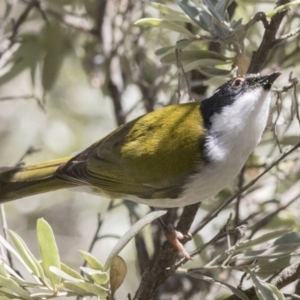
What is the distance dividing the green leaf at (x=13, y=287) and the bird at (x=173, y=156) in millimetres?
756

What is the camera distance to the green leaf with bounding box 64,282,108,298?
4.47 ft

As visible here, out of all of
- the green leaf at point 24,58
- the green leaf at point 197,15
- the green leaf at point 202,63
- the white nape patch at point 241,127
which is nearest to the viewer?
the green leaf at point 197,15

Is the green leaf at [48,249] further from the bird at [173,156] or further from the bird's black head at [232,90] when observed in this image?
the bird's black head at [232,90]

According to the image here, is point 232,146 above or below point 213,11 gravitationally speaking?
below

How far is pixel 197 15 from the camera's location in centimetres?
170

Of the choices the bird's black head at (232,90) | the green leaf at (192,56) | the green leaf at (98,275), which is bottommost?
the green leaf at (98,275)

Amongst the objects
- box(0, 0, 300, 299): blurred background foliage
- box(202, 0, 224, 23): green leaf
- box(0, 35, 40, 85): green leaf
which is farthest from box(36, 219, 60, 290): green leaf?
box(0, 35, 40, 85): green leaf

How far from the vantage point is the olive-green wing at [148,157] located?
2115mm

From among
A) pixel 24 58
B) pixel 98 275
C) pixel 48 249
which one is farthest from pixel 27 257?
pixel 24 58

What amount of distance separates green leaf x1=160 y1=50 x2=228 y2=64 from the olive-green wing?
0.99 feet

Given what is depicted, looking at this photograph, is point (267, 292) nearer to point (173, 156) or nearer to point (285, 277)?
point (285, 277)

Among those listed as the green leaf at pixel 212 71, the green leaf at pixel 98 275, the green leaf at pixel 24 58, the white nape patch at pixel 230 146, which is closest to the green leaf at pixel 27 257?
the green leaf at pixel 98 275

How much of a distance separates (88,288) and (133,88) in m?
1.98

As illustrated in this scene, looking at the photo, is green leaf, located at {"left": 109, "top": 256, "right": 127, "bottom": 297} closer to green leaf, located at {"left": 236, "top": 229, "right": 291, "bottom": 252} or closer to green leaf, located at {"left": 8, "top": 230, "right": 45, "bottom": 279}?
green leaf, located at {"left": 8, "top": 230, "right": 45, "bottom": 279}
